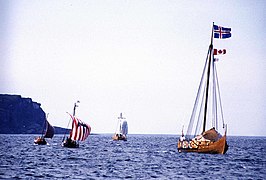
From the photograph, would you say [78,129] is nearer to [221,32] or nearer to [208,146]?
[208,146]

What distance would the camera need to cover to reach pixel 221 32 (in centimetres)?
6606

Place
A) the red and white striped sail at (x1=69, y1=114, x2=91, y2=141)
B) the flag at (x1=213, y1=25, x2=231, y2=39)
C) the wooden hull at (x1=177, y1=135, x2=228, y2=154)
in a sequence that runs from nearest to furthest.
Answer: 1. the flag at (x1=213, y1=25, x2=231, y2=39)
2. the wooden hull at (x1=177, y1=135, x2=228, y2=154)
3. the red and white striped sail at (x1=69, y1=114, x2=91, y2=141)

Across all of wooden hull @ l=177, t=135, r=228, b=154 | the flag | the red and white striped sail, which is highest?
the flag

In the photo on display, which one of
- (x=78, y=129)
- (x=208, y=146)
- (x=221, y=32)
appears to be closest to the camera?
(x=221, y=32)

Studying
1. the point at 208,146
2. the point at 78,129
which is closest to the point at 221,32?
the point at 208,146

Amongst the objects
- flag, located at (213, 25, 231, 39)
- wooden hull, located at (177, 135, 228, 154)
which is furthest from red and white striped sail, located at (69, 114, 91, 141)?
flag, located at (213, 25, 231, 39)

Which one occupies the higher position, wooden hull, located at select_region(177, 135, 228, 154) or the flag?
the flag

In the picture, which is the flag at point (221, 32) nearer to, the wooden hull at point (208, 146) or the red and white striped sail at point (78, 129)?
the wooden hull at point (208, 146)

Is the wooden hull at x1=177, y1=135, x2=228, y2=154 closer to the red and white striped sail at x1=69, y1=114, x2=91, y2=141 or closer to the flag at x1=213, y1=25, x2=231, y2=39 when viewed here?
the flag at x1=213, y1=25, x2=231, y2=39

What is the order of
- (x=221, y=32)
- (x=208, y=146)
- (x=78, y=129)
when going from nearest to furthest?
(x=221, y=32)
(x=208, y=146)
(x=78, y=129)

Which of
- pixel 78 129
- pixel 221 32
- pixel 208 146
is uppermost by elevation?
pixel 221 32

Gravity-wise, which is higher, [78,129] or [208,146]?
[78,129]

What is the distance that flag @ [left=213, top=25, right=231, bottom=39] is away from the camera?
65562 mm

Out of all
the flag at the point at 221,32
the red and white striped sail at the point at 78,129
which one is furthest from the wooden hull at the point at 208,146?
the red and white striped sail at the point at 78,129
